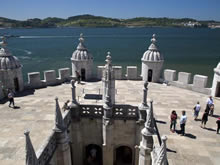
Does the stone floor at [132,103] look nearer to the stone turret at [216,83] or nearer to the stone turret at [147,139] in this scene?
the stone turret at [216,83]

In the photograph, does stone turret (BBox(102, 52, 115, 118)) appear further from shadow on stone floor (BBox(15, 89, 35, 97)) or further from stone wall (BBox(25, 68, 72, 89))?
stone wall (BBox(25, 68, 72, 89))

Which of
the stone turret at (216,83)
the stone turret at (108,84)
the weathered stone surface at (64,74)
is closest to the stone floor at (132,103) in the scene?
the stone turret at (216,83)

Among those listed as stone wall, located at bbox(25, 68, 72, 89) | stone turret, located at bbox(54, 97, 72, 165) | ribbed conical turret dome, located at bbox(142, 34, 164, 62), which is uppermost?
ribbed conical turret dome, located at bbox(142, 34, 164, 62)

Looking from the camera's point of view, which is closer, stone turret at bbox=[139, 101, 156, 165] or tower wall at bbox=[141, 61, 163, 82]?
stone turret at bbox=[139, 101, 156, 165]

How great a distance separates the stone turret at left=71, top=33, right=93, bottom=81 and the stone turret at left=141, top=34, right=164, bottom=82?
5491mm

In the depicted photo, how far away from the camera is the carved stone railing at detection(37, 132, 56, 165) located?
761cm

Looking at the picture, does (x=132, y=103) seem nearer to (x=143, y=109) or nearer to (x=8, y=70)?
(x=143, y=109)

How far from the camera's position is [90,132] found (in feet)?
41.9

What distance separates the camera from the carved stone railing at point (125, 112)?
11.8 metres

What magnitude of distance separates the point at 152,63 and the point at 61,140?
1220 cm

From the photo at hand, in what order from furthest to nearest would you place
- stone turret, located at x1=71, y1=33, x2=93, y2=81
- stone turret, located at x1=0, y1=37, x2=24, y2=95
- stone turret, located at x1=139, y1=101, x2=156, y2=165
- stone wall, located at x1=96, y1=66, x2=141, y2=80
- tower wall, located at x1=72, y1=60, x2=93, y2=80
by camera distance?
stone wall, located at x1=96, y1=66, x2=141, y2=80
tower wall, located at x1=72, y1=60, x2=93, y2=80
stone turret, located at x1=71, y1=33, x2=93, y2=81
stone turret, located at x1=0, y1=37, x2=24, y2=95
stone turret, located at x1=139, y1=101, x2=156, y2=165

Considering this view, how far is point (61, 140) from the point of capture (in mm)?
9219

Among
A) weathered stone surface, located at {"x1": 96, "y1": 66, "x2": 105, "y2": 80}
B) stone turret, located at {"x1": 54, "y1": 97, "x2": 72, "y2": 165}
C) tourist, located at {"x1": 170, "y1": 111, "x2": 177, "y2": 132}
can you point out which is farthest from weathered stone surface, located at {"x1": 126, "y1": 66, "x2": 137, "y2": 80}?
stone turret, located at {"x1": 54, "y1": 97, "x2": 72, "y2": 165}

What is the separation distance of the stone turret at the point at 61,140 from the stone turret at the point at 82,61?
34.5 feet
